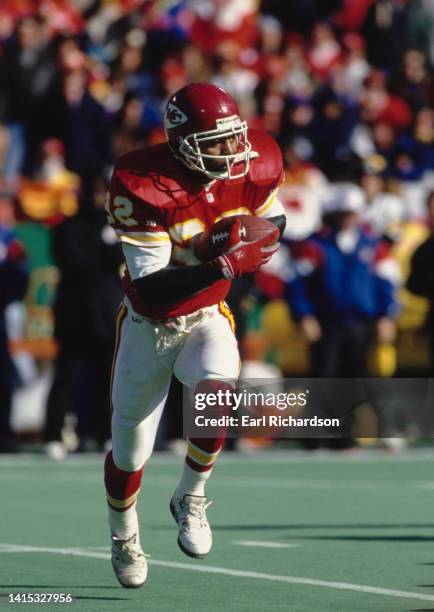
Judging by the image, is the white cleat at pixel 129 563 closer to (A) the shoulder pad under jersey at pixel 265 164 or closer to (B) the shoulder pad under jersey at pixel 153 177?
(B) the shoulder pad under jersey at pixel 153 177

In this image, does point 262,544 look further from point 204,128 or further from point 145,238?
point 204,128

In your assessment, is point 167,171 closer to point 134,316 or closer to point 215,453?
point 134,316

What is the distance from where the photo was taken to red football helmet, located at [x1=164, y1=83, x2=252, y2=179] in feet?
20.2

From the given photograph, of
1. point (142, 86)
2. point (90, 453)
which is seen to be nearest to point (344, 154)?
point (142, 86)

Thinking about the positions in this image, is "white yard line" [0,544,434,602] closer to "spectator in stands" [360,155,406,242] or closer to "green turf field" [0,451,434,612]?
"green turf field" [0,451,434,612]

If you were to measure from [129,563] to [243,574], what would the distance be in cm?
59

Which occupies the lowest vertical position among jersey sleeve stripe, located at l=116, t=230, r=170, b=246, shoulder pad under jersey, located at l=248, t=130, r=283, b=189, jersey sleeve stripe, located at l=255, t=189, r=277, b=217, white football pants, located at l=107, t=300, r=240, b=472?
white football pants, located at l=107, t=300, r=240, b=472

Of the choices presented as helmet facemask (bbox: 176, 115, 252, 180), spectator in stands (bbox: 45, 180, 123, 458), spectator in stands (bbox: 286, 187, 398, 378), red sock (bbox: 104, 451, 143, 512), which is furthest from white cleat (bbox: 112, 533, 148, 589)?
spectator in stands (bbox: 286, 187, 398, 378)

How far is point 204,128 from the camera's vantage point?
20.2 ft

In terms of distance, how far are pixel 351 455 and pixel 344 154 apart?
15.2 feet

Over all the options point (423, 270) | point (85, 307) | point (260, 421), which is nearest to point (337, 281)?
point (423, 270)

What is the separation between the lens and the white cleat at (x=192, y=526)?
6262 millimetres

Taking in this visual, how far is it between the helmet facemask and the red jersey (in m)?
0.09

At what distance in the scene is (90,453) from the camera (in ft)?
44.5
